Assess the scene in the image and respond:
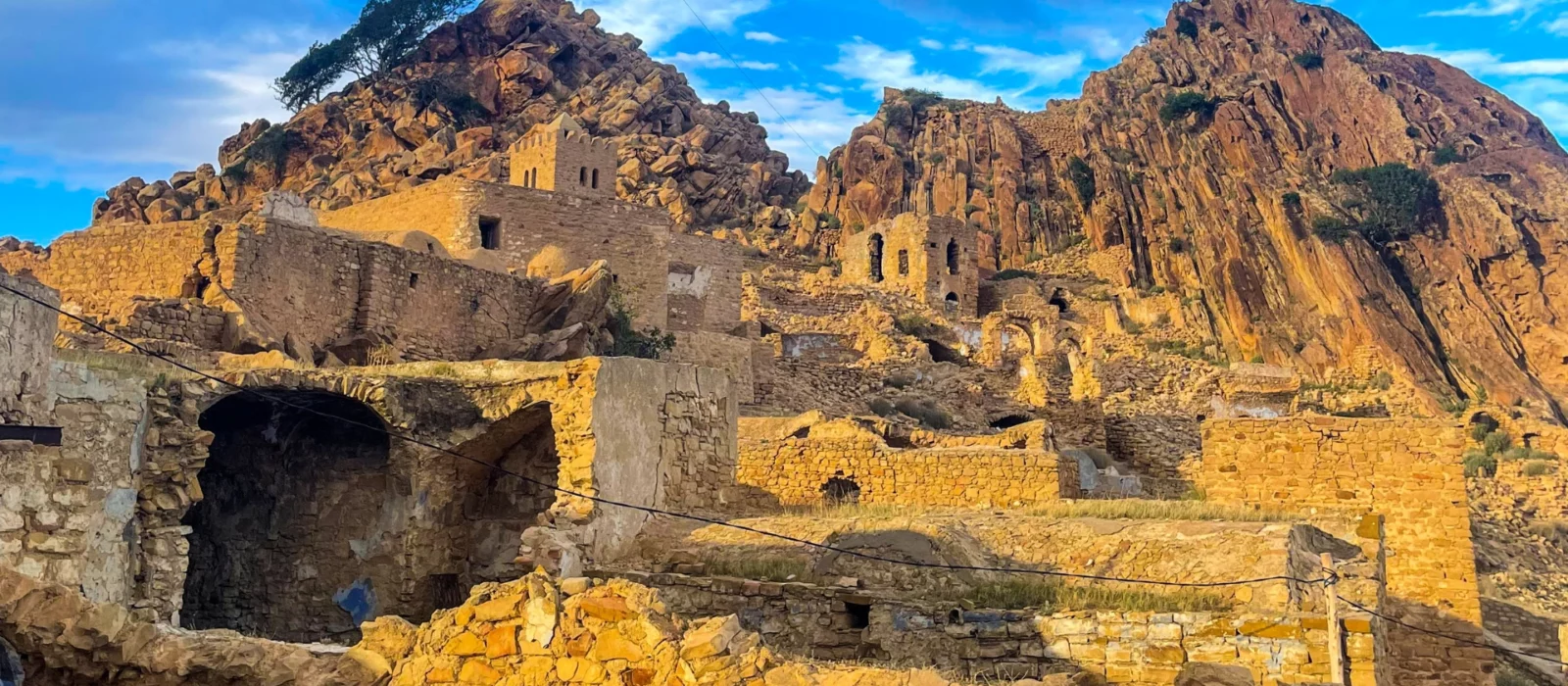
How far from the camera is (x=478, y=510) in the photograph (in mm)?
13164

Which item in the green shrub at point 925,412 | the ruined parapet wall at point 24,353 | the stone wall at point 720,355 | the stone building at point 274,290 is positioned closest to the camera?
the ruined parapet wall at point 24,353

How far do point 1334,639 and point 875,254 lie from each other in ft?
149

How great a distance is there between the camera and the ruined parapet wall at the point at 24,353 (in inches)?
370

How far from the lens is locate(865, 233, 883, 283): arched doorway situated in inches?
2104

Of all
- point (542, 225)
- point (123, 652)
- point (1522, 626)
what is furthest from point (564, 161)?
point (123, 652)

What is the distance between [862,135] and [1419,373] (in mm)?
28727

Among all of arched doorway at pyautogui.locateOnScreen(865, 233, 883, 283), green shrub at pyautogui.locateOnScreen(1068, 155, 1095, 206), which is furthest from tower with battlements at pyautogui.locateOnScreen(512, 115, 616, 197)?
green shrub at pyautogui.locateOnScreen(1068, 155, 1095, 206)

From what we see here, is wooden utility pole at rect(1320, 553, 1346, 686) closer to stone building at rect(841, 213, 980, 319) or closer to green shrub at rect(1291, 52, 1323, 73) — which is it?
stone building at rect(841, 213, 980, 319)

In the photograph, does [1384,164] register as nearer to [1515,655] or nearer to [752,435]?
[1515,655]

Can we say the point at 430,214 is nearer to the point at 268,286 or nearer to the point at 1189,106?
the point at 268,286

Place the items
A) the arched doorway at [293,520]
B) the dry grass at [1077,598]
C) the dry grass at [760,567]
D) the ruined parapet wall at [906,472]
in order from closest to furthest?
the dry grass at [1077,598] → the dry grass at [760,567] → the arched doorway at [293,520] → the ruined parapet wall at [906,472]

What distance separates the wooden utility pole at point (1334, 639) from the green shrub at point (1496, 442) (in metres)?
34.7

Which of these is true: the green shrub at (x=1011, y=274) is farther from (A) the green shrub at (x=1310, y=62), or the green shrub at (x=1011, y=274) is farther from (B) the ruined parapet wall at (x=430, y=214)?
(B) the ruined parapet wall at (x=430, y=214)

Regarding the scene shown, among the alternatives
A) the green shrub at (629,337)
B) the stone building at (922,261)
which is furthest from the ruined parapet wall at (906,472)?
the stone building at (922,261)
